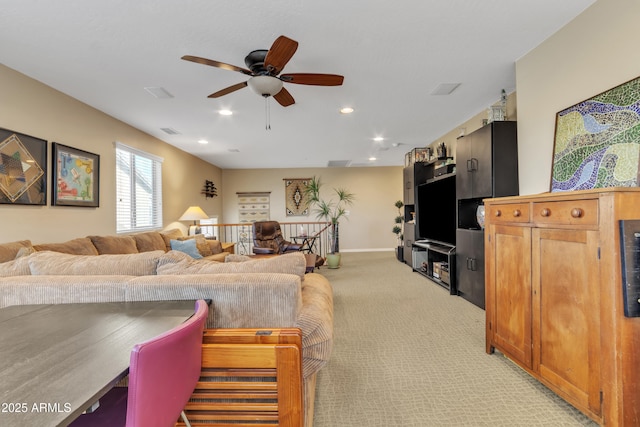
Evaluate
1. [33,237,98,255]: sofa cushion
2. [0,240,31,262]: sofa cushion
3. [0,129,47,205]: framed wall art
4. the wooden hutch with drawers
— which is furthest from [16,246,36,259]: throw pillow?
the wooden hutch with drawers

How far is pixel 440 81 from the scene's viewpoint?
9.90 ft

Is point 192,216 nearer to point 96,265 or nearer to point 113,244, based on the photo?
point 113,244

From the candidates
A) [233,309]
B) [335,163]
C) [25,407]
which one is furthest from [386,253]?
[25,407]

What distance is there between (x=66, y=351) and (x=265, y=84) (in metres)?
2.11

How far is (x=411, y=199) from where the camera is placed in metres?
5.73

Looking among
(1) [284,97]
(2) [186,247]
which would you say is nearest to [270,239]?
(2) [186,247]

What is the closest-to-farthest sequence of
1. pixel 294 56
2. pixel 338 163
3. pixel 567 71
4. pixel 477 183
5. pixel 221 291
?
pixel 221 291 < pixel 567 71 < pixel 294 56 < pixel 477 183 < pixel 338 163

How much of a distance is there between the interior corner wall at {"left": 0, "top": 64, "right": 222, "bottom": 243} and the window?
127 mm

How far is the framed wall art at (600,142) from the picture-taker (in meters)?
1.67

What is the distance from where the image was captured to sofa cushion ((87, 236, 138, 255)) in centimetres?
337

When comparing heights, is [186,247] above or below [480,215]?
below

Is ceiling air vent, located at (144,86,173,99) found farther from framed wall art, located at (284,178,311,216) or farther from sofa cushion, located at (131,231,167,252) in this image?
framed wall art, located at (284,178,311,216)

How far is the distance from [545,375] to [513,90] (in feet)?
9.46

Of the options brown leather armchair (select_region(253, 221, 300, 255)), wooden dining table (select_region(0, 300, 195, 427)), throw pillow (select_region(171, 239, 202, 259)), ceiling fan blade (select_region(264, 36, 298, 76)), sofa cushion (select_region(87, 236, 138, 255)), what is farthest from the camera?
brown leather armchair (select_region(253, 221, 300, 255))
